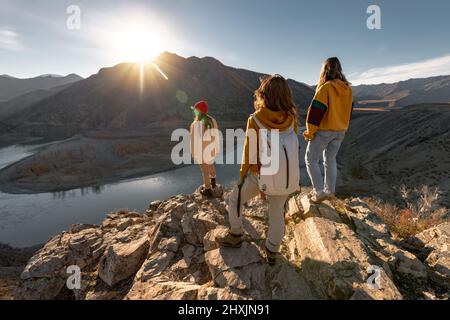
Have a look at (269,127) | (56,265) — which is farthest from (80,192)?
(269,127)

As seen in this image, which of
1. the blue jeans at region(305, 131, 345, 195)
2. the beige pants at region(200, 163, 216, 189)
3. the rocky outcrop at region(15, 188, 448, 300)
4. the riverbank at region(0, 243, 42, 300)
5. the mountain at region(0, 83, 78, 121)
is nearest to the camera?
the rocky outcrop at region(15, 188, 448, 300)

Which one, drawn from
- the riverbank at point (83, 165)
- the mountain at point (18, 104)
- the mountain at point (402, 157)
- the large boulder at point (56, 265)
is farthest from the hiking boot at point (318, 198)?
the mountain at point (18, 104)

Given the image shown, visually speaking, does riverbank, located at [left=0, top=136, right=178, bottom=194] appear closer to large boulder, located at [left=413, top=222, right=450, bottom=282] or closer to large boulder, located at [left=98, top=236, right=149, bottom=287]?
large boulder, located at [left=98, top=236, right=149, bottom=287]

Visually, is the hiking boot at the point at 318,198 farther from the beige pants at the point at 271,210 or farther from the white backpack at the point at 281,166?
the white backpack at the point at 281,166

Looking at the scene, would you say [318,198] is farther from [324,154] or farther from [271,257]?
[271,257]

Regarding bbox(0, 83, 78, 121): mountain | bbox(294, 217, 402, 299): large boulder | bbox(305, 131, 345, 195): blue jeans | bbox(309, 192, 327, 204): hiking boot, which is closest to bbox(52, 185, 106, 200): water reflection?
bbox(309, 192, 327, 204): hiking boot

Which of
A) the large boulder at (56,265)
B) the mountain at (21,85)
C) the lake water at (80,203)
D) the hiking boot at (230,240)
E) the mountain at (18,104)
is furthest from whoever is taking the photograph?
the mountain at (21,85)

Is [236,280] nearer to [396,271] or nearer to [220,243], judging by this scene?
[220,243]

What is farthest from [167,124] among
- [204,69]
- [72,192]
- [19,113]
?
[19,113]

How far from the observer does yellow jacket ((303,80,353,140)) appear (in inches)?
129

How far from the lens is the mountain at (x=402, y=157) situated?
746 inches

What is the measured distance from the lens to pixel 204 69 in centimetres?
9700

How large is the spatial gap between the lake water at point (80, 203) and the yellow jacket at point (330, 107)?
38.9 feet
